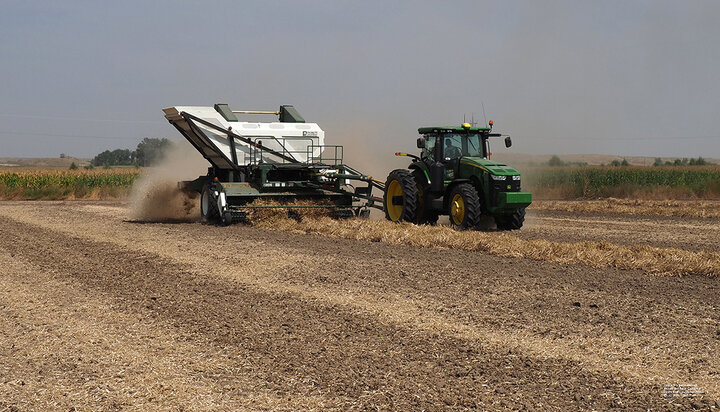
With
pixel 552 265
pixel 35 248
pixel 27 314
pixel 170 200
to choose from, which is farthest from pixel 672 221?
pixel 27 314

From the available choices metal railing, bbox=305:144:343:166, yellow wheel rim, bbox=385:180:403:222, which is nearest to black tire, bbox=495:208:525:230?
yellow wheel rim, bbox=385:180:403:222

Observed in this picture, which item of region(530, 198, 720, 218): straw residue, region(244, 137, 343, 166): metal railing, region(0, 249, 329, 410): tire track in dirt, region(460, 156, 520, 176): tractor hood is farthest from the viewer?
region(530, 198, 720, 218): straw residue

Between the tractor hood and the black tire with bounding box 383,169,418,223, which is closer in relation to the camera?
the tractor hood

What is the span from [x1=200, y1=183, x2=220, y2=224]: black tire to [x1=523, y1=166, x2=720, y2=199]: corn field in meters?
16.2

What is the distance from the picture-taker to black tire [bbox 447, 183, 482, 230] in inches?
607

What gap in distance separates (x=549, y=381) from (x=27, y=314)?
5514 mm

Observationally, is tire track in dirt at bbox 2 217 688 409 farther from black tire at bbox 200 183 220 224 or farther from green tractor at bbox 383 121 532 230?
black tire at bbox 200 183 220 224

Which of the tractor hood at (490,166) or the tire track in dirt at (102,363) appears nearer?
the tire track in dirt at (102,363)

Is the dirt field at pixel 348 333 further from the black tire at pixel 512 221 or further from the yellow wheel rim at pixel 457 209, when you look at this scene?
the black tire at pixel 512 221

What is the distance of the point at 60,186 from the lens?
124 ft

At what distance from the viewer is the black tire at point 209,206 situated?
18375 millimetres

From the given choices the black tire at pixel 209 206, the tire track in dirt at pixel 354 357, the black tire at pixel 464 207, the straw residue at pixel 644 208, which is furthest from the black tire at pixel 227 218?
the straw residue at pixel 644 208

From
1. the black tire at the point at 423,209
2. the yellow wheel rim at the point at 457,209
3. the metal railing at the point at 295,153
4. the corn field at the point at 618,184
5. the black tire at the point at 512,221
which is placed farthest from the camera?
the corn field at the point at 618,184

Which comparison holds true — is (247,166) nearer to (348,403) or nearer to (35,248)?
(35,248)
